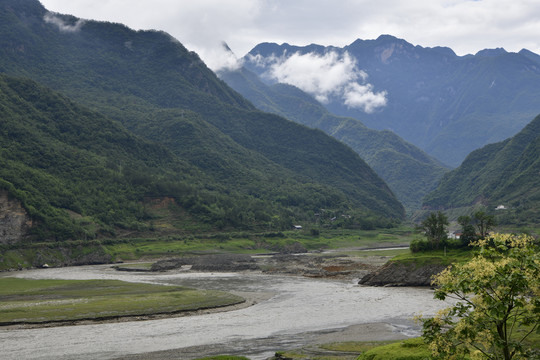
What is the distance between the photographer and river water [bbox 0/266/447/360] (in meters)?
55.1

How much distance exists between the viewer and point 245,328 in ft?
222

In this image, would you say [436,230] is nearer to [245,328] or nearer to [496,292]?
[245,328]

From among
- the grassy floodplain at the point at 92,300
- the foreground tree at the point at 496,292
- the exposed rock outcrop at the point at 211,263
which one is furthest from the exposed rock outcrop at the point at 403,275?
the foreground tree at the point at 496,292

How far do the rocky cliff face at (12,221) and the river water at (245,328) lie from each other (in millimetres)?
92871

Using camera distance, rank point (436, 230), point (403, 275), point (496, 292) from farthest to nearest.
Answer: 1. point (436, 230)
2. point (403, 275)
3. point (496, 292)

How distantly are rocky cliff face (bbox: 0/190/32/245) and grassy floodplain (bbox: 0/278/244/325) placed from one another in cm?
5311

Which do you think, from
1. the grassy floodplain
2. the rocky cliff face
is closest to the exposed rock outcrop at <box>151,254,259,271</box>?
the grassy floodplain

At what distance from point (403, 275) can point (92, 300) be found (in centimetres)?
6261

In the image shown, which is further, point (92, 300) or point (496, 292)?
point (92, 300)

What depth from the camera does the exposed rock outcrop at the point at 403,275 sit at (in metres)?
109

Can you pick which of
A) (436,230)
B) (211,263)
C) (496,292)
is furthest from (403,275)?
(496,292)

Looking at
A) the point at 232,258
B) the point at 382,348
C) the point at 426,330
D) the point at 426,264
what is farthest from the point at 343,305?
the point at 232,258

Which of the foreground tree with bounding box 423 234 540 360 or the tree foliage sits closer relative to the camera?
the foreground tree with bounding box 423 234 540 360

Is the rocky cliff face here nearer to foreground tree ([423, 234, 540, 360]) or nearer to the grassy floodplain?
the grassy floodplain
